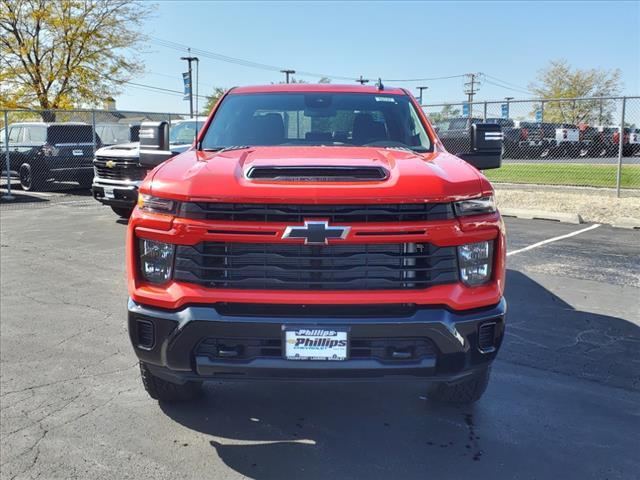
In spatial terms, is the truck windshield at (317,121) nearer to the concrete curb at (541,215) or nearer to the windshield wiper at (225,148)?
the windshield wiper at (225,148)

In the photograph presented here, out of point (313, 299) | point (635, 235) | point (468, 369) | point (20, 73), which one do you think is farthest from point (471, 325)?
point (20, 73)

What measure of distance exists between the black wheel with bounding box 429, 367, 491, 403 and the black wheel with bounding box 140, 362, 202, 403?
59.3 inches

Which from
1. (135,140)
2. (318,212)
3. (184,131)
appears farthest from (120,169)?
(318,212)

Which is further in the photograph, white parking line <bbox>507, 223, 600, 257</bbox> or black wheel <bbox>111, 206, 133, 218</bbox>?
black wheel <bbox>111, 206, 133, 218</bbox>

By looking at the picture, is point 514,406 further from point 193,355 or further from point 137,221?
point 137,221

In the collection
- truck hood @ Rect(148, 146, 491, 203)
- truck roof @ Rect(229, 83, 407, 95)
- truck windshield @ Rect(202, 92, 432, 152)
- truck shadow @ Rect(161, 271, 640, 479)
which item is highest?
truck roof @ Rect(229, 83, 407, 95)

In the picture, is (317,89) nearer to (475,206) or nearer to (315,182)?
(315,182)

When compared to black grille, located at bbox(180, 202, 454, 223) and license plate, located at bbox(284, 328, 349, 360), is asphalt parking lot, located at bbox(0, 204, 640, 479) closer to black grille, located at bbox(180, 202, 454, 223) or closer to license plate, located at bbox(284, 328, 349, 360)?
license plate, located at bbox(284, 328, 349, 360)

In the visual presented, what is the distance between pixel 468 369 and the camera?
2941 mm

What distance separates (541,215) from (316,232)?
951 centimetres

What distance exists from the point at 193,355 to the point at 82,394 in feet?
4.63

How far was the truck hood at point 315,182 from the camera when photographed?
2822 millimetres

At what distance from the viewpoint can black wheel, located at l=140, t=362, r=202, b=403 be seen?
349cm

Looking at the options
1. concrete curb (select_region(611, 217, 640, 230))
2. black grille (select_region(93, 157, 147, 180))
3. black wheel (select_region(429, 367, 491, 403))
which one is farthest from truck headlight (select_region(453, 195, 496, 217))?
black grille (select_region(93, 157, 147, 180))
